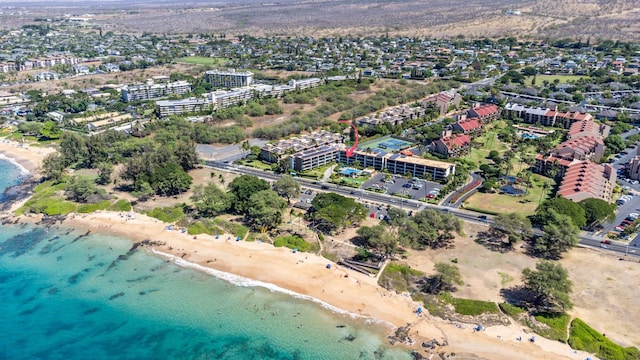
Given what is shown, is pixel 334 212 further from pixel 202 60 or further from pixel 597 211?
pixel 202 60

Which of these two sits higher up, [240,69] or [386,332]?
[240,69]

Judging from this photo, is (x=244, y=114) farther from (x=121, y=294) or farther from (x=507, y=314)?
(x=507, y=314)

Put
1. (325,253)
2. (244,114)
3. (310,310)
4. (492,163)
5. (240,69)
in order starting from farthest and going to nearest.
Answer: (240,69), (244,114), (492,163), (325,253), (310,310)

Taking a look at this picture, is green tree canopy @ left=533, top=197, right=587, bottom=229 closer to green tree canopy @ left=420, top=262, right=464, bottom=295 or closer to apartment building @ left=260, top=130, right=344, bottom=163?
green tree canopy @ left=420, top=262, right=464, bottom=295

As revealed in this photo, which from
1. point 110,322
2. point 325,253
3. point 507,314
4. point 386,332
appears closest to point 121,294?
point 110,322

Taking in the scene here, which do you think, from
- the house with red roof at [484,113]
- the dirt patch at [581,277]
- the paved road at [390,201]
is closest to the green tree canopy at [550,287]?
the dirt patch at [581,277]
